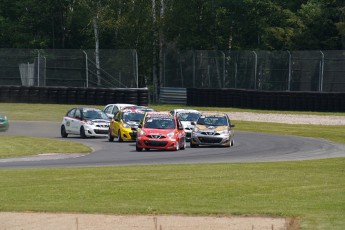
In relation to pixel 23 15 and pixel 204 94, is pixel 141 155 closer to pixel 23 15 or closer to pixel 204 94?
pixel 204 94

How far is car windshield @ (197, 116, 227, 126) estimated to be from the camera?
38969 millimetres

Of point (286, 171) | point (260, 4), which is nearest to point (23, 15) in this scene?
point (260, 4)

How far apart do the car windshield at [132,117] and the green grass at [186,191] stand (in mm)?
15420

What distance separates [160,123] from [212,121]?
9.39 feet

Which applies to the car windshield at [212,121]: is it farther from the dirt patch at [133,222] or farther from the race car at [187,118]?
the dirt patch at [133,222]

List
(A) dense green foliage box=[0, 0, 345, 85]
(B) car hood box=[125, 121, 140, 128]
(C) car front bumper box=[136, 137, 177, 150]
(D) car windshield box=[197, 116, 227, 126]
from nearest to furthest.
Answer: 1. (C) car front bumper box=[136, 137, 177, 150]
2. (D) car windshield box=[197, 116, 227, 126]
3. (B) car hood box=[125, 121, 140, 128]
4. (A) dense green foliage box=[0, 0, 345, 85]

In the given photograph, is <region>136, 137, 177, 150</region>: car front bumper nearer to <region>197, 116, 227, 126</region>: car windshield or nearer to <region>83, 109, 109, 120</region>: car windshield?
<region>197, 116, 227, 126</region>: car windshield

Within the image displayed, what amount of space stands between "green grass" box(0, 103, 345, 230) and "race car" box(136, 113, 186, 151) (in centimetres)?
783

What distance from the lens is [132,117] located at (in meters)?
42.1

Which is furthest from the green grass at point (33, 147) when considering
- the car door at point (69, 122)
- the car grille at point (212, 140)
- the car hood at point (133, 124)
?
the car grille at point (212, 140)

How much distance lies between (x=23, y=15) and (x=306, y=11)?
2668 centimetres

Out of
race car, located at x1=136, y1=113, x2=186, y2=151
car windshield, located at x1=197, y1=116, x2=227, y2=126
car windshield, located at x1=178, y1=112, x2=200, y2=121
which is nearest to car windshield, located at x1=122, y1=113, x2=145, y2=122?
car windshield, located at x1=178, y1=112, x2=200, y2=121

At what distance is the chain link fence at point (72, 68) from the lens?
66.1 meters

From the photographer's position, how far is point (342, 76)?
59.4 metres
